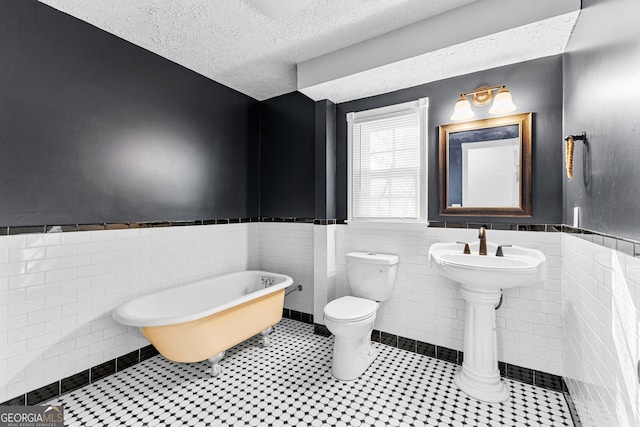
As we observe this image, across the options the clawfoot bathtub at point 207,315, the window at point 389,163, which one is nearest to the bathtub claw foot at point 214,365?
the clawfoot bathtub at point 207,315

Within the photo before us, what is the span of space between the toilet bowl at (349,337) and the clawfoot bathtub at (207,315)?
64 centimetres

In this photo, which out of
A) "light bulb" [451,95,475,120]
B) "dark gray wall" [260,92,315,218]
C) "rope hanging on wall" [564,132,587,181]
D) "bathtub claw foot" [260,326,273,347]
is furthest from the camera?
"dark gray wall" [260,92,315,218]

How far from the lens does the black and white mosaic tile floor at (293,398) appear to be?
1.73 m

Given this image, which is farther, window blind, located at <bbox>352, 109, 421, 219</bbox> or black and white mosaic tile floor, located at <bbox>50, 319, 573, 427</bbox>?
window blind, located at <bbox>352, 109, 421, 219</bbox>

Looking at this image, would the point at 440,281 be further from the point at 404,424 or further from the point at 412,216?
the point at 404,424

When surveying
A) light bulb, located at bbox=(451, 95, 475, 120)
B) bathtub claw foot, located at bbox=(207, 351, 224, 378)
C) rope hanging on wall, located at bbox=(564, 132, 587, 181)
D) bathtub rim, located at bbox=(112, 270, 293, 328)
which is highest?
light bulb, located at bbox=(451, 95, 475, 120)

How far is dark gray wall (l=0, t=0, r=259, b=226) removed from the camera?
1790mm

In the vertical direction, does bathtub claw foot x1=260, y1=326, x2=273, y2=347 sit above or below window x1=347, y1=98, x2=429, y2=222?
below

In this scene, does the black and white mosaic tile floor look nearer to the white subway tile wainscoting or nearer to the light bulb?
the white subway tile wainscoting

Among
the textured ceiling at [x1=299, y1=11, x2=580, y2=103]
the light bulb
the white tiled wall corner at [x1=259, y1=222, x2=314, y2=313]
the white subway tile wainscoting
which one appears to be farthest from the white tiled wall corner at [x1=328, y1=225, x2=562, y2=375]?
the textured ceiling at [x1=299, y1=11, x2=580, y2=103]

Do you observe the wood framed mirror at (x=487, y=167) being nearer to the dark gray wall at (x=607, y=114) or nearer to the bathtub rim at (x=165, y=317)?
the dark gray wall at (x=607, y=114)

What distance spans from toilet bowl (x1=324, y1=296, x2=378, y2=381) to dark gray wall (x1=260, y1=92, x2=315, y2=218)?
129 centimetres

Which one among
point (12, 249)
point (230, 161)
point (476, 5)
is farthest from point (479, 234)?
point (12, 249)

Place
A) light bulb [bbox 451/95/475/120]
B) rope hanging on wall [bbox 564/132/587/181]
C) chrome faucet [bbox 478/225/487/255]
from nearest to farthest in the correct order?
rope hanging on wall [bbox 564/132/587/181] → chrome faucet [bbox 478/225/487/255] → light bulb [bbox 451/95/475/120]
